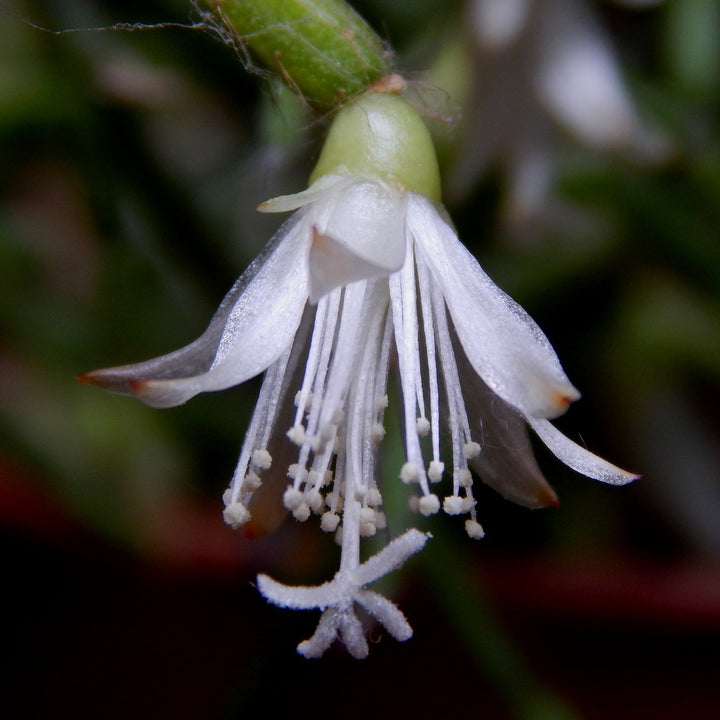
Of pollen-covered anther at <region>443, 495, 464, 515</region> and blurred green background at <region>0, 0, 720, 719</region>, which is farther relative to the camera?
blurred green background at <region>0, 0, 720, 719</region>

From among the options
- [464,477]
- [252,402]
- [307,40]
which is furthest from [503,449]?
[252,402]

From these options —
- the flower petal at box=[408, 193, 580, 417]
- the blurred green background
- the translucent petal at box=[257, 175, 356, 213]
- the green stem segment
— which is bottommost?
the blurred green background

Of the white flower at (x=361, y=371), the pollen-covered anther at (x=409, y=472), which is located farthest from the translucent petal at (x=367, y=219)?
the pollen-covered anther at (x=409, y=472)

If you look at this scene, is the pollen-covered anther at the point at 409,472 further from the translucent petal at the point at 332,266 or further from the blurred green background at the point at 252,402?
the blurred green background at the point at 252,402

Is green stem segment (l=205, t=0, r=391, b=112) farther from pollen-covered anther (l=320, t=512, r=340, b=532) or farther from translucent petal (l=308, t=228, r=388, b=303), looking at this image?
pollen-covered anther (l=320, t=512, r=340, b=532)

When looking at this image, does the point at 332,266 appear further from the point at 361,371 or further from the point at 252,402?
the point at 252,402

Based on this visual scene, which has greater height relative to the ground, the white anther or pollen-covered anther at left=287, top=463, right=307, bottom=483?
the white anther

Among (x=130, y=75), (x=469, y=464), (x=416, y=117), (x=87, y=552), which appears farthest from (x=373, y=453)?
(x=130, y=75)

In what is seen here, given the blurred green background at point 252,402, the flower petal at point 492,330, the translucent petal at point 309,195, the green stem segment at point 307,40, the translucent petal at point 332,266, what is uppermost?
the green stem segment at point 307,40

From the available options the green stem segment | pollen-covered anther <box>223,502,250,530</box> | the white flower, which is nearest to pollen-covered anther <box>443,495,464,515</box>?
the white flower
